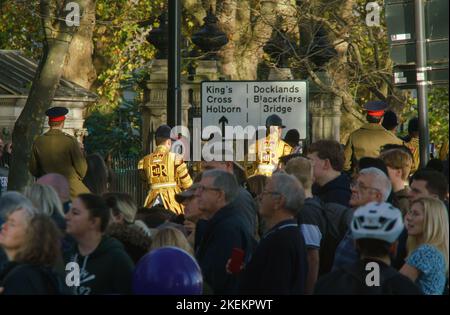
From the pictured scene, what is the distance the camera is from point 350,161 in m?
16.7

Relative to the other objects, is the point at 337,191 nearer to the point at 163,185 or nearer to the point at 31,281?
the point at 31,281

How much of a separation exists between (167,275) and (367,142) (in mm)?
9271

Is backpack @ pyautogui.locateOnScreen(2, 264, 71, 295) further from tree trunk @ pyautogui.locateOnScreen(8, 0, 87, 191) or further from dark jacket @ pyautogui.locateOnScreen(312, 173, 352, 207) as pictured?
tree trunk @ pyautogui.locateOnScreen(8, 0, 87, 191)

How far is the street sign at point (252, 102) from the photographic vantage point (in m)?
19.1

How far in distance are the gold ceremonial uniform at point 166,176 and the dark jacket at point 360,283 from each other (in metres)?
9.86

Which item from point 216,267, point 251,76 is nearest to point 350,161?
point 216,267

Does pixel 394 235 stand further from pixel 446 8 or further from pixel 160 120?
pixel 160 120

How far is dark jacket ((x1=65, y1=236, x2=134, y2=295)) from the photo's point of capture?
8648 mm

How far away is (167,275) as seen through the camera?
7.43 metres

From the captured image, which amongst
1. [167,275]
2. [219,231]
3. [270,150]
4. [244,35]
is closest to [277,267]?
[219,231]

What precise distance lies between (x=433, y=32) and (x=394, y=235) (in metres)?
5.90

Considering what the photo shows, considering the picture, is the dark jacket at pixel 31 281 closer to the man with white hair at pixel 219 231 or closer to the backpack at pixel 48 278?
the backpack at pixel 48 278

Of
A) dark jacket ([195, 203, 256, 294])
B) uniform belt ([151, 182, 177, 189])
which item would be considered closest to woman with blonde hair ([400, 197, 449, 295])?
dark jacket ([195, 203, 256, 294])

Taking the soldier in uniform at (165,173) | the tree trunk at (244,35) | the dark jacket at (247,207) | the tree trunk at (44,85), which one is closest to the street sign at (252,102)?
the soldier in uniform at (165,173)
